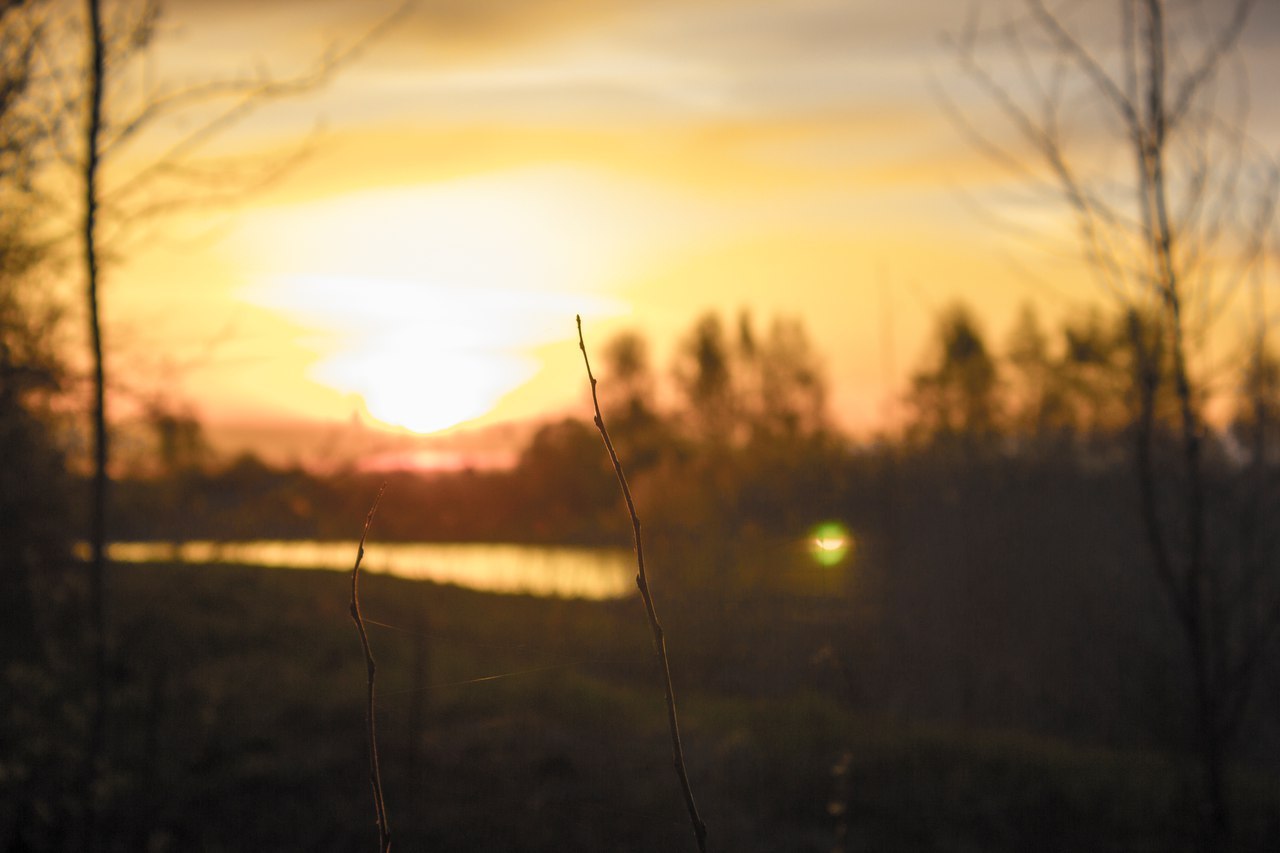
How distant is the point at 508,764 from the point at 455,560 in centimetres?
398

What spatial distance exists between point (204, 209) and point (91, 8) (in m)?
0.96

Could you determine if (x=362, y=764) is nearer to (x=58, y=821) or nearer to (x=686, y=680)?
(x=58, y=821)

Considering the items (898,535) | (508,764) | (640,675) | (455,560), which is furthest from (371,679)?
(898,535)

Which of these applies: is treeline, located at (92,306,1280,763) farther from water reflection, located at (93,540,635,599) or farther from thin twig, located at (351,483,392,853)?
thin twig, located at (351,483,392,853)

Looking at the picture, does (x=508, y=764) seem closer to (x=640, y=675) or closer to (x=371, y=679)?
(x=640, y=675)

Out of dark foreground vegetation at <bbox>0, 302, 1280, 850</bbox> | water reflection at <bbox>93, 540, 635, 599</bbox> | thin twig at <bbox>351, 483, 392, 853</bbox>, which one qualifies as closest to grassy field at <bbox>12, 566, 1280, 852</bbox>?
dark foreground vegetation at <bbox>0, 302, 1280, 850</bbox>

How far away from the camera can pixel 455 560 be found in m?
12.2

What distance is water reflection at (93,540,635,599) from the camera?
5574mm

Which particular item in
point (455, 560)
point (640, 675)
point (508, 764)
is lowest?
point (640, 675)

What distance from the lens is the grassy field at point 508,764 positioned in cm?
719

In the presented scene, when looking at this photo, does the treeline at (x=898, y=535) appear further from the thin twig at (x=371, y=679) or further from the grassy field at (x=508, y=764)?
the thin twig at (x=371, y=679)

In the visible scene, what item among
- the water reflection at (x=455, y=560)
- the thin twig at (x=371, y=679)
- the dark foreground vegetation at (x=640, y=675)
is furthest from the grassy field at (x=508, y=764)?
the thin twig at (x=371, y=679)

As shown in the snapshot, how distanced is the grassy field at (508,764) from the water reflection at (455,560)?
17.5 inches

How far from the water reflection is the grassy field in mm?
444
